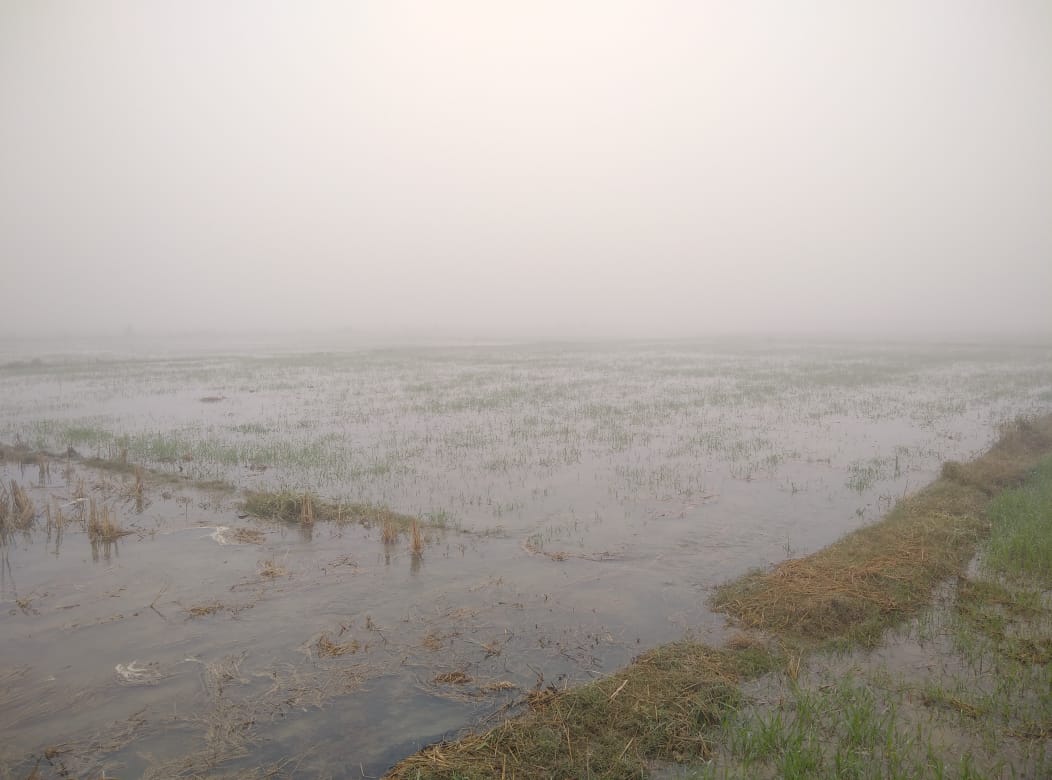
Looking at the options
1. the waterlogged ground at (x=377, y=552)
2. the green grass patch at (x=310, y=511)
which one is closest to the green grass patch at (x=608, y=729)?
the waterlogged ground at (x=377, y=552)

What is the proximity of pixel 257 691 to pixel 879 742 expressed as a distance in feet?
18.7

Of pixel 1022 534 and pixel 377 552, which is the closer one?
pixel 1022 534

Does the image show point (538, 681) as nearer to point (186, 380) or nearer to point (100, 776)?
point (100, 776)


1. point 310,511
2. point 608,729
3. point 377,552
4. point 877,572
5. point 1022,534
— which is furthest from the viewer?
point 310,511

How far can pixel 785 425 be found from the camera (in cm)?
1900

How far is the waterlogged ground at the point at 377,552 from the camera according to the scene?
5410 mm

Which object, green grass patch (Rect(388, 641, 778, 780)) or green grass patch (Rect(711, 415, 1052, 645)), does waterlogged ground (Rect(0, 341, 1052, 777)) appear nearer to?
green grass patch (Rect(388, 641, 778, 780))

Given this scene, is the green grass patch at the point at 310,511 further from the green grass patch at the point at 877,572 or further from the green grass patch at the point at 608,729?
the green grass patch at the point at 877,572

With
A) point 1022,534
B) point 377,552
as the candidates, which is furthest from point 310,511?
point 1022,534

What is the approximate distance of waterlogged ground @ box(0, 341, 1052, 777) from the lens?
213 inches

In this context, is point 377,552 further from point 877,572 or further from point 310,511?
point 877,572

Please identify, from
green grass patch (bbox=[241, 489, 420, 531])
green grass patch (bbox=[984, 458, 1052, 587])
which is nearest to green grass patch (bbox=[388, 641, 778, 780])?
green grass patch (bbox=[984, 458, 1052, 587])

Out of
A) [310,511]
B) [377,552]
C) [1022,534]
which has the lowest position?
[377,552]

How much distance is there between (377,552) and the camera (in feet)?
30.5
